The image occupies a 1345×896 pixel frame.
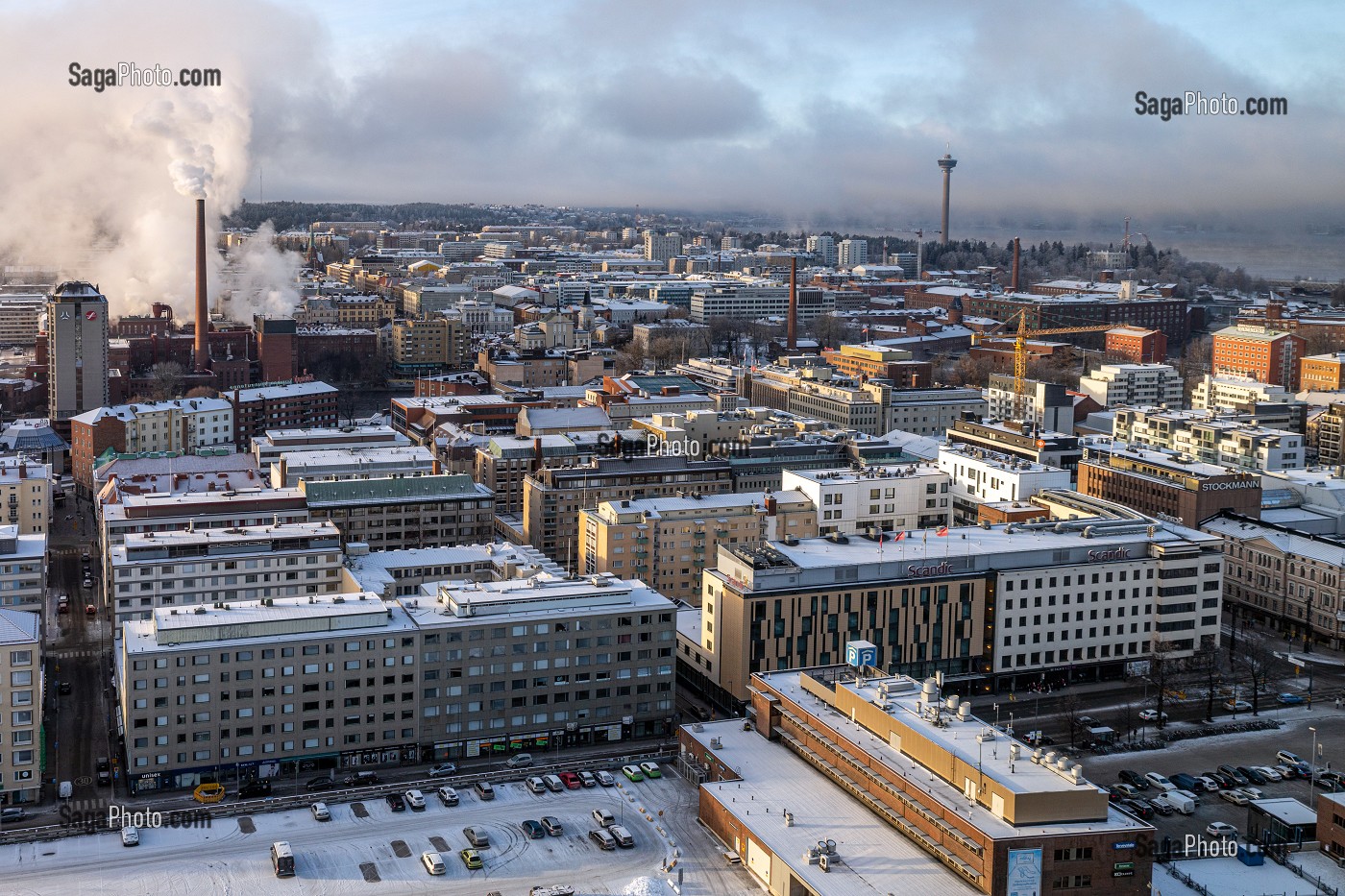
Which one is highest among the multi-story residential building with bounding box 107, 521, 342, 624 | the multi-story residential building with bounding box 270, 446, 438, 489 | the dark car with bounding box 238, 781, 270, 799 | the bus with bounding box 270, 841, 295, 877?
the multi-story residential building with bounding box 270, 446, 438, 489

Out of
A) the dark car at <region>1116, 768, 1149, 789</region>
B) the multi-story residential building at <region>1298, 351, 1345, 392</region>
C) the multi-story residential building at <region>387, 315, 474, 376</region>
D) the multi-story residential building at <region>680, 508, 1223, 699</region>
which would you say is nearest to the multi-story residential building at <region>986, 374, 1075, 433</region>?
the multi-story residential building at <region>1298, 351, 1345, 392</region>

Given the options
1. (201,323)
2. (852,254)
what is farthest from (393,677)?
(852,254)

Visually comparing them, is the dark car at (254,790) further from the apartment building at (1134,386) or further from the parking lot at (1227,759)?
the apartment building at (1134,386)

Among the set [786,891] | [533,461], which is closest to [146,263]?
[533,461]

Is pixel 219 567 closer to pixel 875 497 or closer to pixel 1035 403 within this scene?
pixel 875 497

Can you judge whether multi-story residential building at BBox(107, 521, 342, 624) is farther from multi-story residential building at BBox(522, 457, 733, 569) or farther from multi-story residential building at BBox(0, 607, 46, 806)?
multi-story residential building at BBox(522, 457, 733, 569)

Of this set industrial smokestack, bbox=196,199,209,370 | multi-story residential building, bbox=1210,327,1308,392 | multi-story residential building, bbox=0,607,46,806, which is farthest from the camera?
multi-story residential building, bbox=1210,327,1308,392
